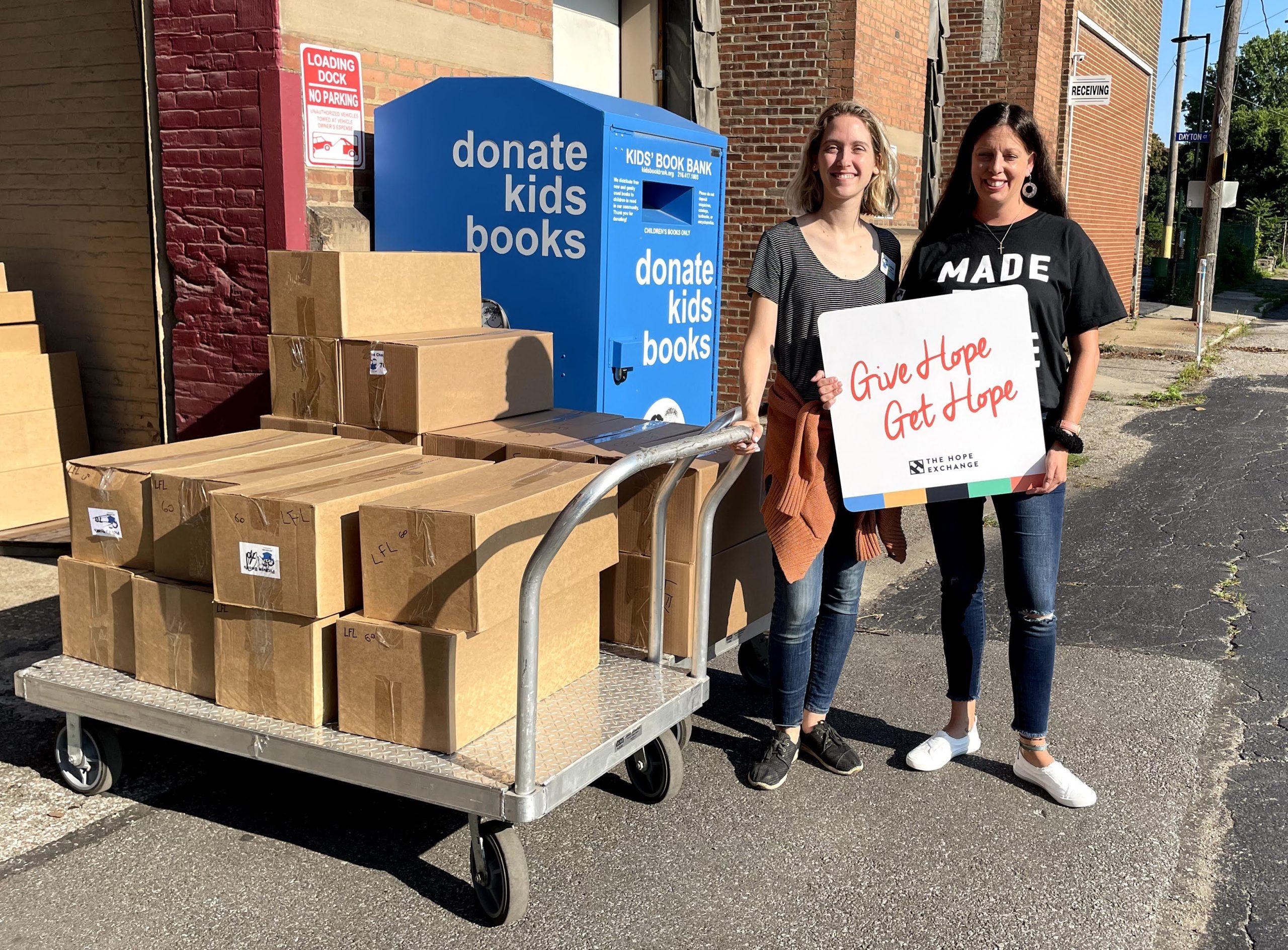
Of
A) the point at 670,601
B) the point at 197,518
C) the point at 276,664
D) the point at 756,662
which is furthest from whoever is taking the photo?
the point at 756,662

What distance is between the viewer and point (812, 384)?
3691 millimetres

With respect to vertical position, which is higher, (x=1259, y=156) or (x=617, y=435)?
(x=1259, y=156)

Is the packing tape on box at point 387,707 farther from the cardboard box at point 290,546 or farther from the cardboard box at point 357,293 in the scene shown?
the cardboard box at point 357,293

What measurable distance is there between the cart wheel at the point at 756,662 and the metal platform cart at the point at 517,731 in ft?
2.46

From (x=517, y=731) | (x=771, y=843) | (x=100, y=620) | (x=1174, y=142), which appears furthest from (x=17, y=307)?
(x=1174, y=142)

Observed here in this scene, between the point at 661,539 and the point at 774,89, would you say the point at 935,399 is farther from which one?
the point at 774,89

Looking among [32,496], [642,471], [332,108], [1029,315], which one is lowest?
[32,496]

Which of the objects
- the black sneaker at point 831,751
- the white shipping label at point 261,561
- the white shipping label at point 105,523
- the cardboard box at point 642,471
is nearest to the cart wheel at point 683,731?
the black sneaker at point 831,751

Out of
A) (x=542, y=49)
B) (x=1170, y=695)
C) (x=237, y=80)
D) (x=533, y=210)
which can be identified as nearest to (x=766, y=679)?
(x=1170, y=695)

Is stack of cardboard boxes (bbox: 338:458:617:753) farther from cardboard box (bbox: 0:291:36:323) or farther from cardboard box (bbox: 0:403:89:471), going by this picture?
cardboard box (bbox: 0:291:36:323)

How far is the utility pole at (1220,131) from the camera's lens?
19875 mm

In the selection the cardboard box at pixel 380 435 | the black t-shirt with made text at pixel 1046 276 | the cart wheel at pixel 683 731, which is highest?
the black t-shirt with made text at pixel 1046 276

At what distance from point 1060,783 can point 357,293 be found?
291 cm

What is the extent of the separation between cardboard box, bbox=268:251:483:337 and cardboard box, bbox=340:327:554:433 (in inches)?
5.4
